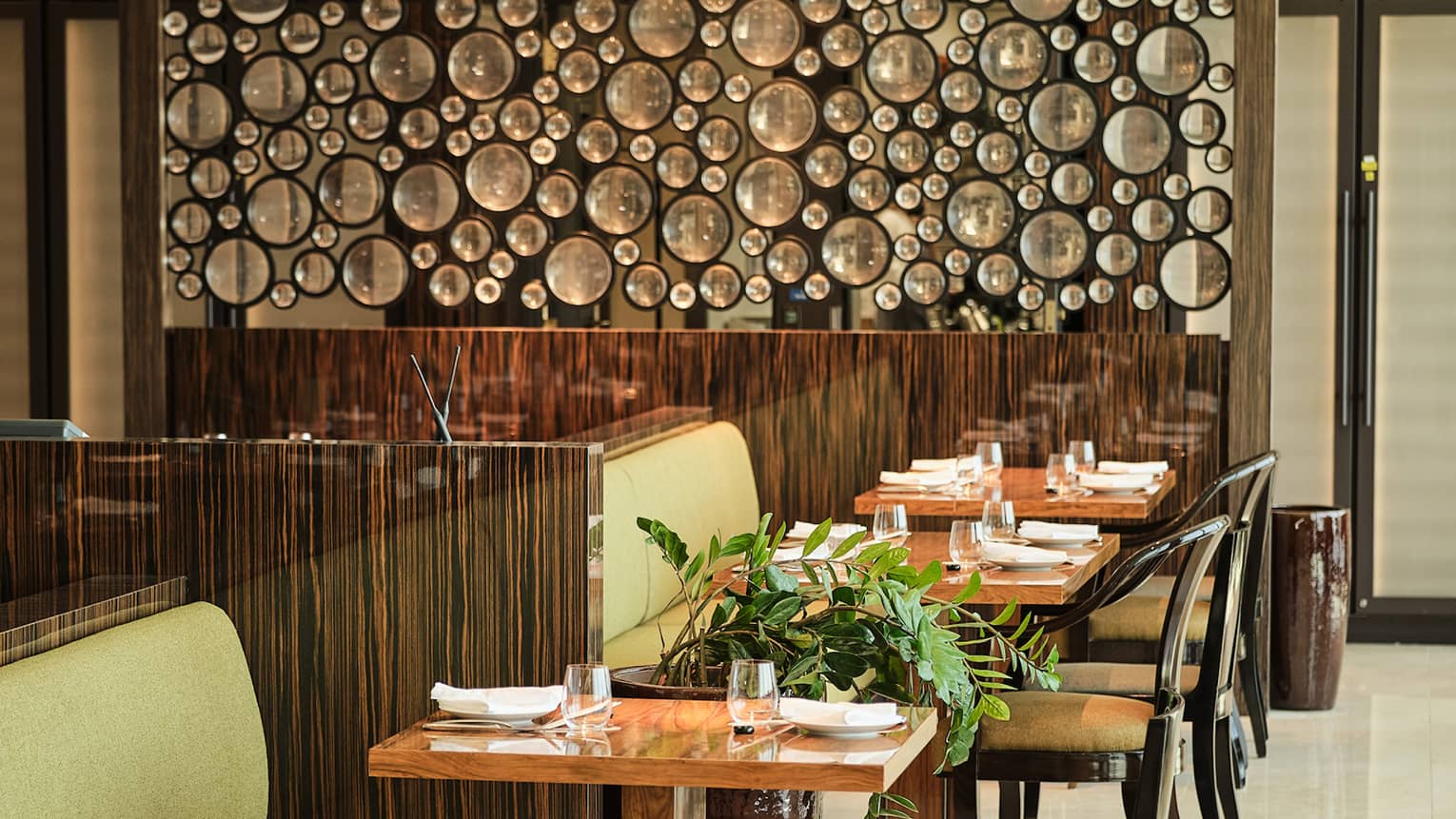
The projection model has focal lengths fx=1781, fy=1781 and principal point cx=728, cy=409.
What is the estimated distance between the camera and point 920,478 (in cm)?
516

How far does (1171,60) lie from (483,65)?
218cm

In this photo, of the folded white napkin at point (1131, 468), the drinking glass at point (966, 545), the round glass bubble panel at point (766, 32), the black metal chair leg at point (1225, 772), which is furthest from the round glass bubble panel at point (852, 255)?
the black metal chair leg at point (1225, 772)

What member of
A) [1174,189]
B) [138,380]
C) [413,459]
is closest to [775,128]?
[1174,189]

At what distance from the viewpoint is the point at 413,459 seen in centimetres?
315

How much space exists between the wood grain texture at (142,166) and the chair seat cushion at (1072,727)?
3603mm

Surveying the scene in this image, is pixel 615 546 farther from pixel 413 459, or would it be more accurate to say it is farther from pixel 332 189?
pixel 332 189

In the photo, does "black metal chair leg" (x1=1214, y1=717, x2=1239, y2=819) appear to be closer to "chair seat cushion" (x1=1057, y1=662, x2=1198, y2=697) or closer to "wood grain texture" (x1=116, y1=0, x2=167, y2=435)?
"chair seat cushion" (x1=1057, y1=662, x2=1198, y2=697)

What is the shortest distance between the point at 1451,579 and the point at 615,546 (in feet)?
13.0

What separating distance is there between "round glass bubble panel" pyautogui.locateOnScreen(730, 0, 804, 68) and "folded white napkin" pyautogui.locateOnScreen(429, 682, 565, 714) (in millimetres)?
3405

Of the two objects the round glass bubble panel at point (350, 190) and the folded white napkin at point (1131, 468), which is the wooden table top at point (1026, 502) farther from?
the round glass bubble panel at point (350, 190)

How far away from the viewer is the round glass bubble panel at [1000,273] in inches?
221

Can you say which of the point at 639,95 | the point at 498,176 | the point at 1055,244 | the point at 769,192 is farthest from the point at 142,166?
the point at 1055,244

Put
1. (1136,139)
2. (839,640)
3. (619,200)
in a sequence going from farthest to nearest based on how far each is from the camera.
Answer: (619,200), (1136,139), (839,640)

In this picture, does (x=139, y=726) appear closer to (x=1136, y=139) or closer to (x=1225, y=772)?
(x=1225, y=772)
